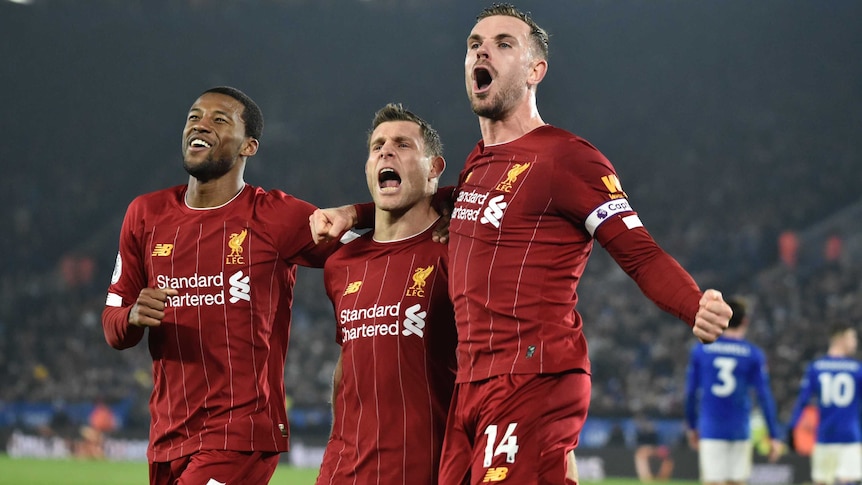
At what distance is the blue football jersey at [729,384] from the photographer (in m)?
9.73

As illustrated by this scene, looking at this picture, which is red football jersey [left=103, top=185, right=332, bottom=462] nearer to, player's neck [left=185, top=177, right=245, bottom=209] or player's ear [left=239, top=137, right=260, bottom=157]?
player's neck [left=185, top=177, right=245, bottom=209]

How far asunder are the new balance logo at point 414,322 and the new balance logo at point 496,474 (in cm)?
88

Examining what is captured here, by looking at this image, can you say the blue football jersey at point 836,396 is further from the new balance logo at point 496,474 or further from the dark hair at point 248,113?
the new balance logo at point 496,474

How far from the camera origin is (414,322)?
4.30 m

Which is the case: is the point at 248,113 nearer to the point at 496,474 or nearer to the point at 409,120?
the point at 409,120

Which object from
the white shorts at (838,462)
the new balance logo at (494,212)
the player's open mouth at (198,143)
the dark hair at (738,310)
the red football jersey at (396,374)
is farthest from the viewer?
the white shorts at (838,462)

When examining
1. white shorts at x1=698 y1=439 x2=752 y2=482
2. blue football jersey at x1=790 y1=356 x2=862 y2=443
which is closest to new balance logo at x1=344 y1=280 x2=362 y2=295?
white shorts at x1=698 y1=439 x2=752 y2=482

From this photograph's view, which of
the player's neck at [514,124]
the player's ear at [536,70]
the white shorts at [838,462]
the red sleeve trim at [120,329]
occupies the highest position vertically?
the player's ear at [536,70]

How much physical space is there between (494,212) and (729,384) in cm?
665

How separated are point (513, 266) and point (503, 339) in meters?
0.26

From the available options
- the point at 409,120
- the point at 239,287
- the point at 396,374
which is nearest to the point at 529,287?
the point at 396,374

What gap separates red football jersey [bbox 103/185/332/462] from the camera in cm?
448

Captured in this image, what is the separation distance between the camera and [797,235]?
23.8 metres

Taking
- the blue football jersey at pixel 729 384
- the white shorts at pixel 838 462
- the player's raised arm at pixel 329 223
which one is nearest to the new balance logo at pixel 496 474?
the player's raised arm at pixel 329 223
